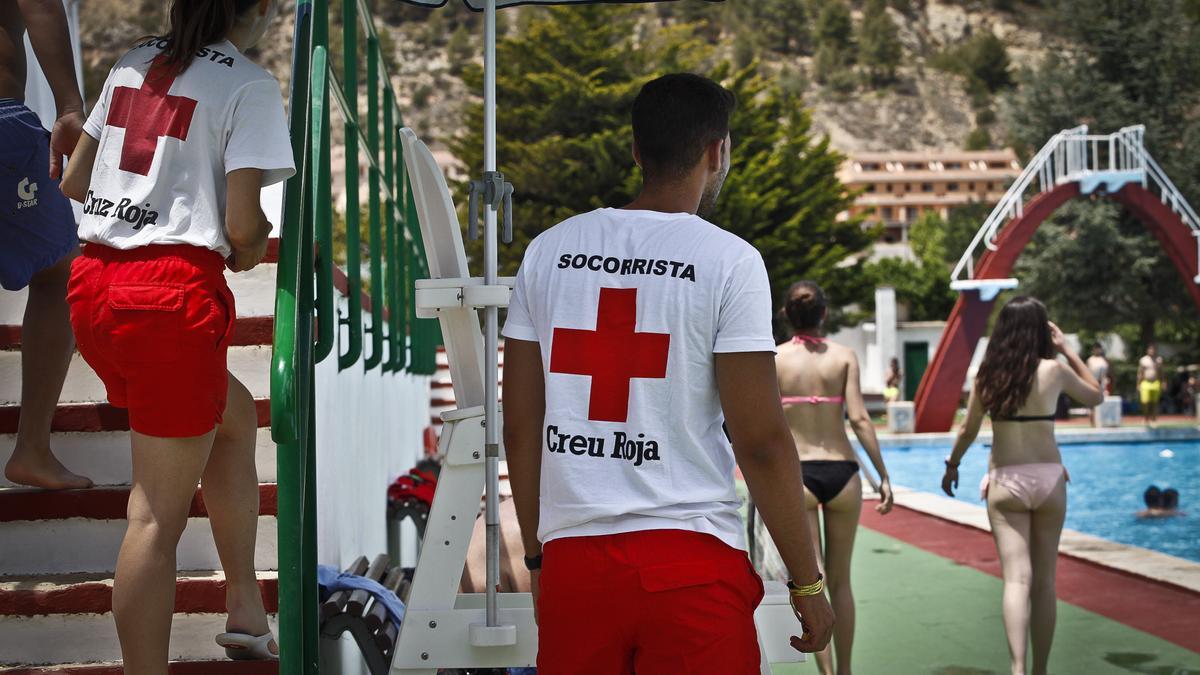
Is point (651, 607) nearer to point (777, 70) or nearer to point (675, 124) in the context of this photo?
point (675, 124)

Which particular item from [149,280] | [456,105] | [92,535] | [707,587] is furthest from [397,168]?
[456,105]

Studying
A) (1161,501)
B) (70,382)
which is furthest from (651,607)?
(1161,501)

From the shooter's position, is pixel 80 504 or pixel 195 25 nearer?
pixel 195 25

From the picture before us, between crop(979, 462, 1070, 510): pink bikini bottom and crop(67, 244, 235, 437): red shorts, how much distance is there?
3.55m

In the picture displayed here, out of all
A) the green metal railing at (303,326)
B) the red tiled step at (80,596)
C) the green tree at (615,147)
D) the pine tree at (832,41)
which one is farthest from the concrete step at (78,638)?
the pine tree at (832,41)

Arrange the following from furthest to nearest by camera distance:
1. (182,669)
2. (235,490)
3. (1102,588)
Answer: (1102,588) → (182,669) → (235,490)

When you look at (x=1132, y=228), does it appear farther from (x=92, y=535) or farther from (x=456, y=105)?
(x=456, y=105)

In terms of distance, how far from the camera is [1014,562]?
505cm

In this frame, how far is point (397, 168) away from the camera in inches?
300

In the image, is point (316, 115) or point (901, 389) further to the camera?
point (901, 389)

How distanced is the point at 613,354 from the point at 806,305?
3379 millimetres

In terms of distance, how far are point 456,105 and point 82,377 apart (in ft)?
335

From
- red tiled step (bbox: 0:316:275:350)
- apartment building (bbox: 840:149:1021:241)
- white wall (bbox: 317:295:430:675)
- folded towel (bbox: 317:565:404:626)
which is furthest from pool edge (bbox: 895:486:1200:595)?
apartment building (bbox: 840:149:1021:241)

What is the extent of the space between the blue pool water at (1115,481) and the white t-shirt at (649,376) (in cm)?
1107
